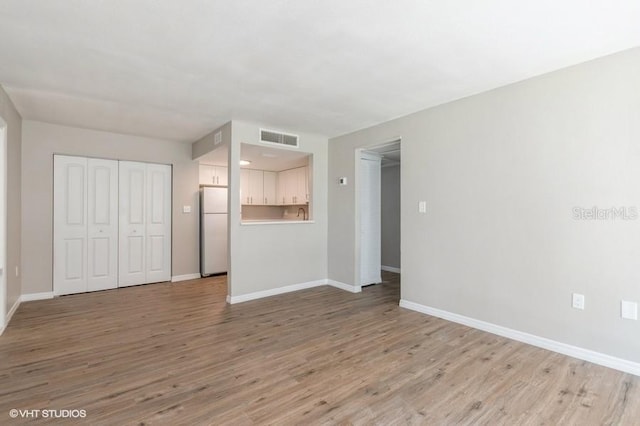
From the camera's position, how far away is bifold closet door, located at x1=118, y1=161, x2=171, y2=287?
17.1 ft

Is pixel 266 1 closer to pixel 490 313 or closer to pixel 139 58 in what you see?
pixel 139 58

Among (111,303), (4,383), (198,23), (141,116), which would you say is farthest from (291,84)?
(111,303)

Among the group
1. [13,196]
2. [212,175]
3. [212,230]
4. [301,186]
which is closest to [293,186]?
[301,186]

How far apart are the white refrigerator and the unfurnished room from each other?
0.90 meters

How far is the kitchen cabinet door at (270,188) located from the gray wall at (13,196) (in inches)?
166

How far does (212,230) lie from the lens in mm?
5953

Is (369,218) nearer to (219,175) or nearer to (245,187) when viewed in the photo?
(245,187)

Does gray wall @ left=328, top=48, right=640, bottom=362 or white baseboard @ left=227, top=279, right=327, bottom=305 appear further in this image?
white baseboard @ left=227, top=279, right=327, bottom=305

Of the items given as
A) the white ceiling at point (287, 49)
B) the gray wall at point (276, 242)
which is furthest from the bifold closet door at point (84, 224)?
the gray wall at point (276, 242)

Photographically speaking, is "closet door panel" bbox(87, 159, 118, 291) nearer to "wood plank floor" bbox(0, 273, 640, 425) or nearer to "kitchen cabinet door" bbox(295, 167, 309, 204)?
"wood plank floor" bbox(0, 273, 640, 425)

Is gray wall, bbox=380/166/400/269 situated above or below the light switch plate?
above
